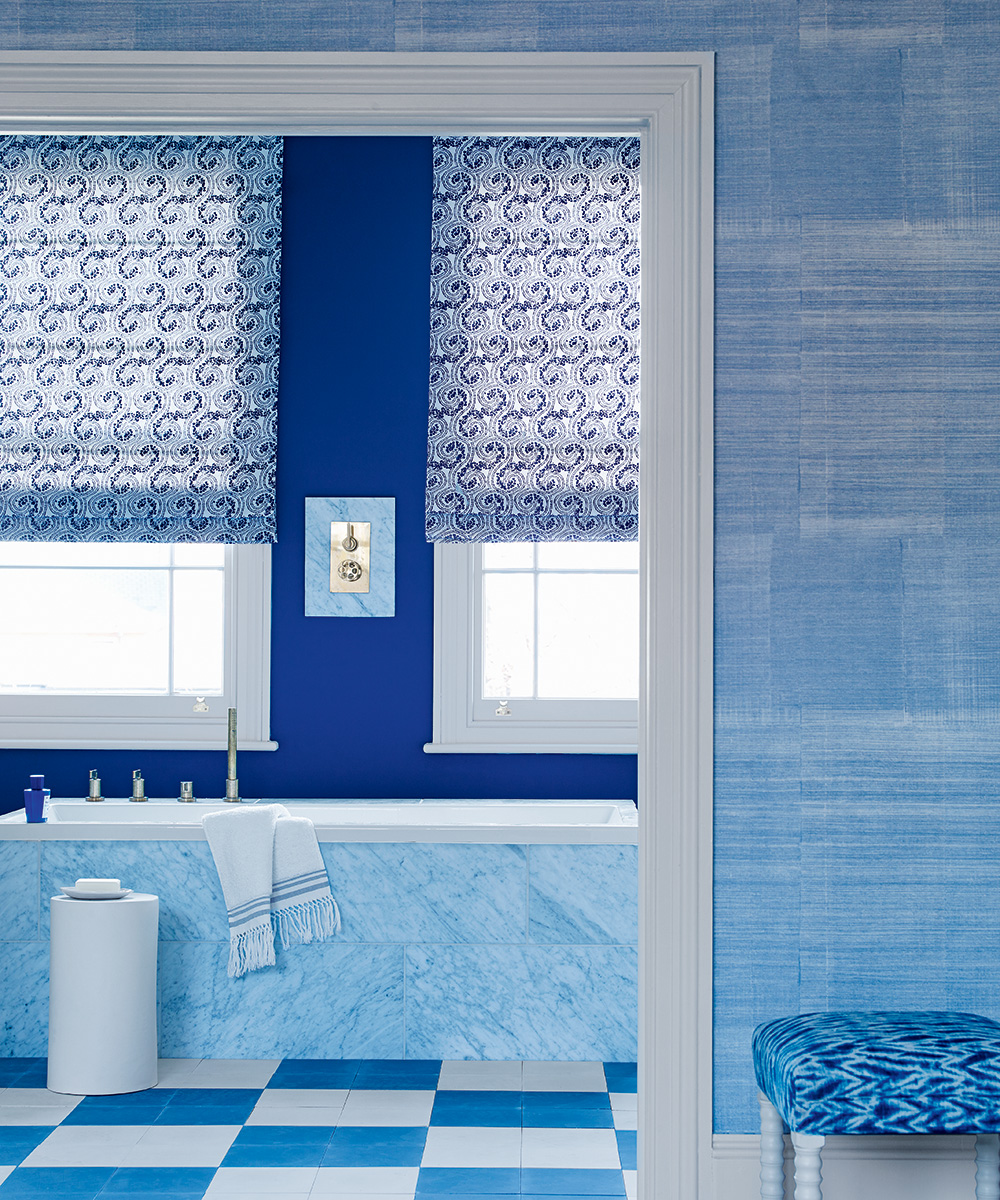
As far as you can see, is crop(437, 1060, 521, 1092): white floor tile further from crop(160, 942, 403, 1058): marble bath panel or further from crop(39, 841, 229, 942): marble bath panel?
crop(39, 841, 229, 942): marble bath panel

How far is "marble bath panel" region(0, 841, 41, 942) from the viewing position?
138 inches

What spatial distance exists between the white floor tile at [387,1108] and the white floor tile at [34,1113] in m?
0.75

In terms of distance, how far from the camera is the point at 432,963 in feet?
→ 11.5

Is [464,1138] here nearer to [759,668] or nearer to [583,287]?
[759,668]

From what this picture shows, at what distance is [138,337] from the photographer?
14.5 feet

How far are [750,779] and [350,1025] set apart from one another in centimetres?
181

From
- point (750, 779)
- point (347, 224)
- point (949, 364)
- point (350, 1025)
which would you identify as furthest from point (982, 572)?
point (347, 224)

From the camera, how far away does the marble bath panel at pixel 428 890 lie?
3525 millimetres

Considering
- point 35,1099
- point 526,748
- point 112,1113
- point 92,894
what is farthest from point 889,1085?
point 526,748

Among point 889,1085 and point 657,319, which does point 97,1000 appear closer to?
point 889,1085

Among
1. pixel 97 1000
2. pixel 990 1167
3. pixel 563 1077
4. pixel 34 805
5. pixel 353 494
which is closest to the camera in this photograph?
pixel 990 1167

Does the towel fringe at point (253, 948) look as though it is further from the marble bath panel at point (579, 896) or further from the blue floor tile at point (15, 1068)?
the marble bath panel at point (579, 896)

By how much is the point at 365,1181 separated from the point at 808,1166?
4.00 feet

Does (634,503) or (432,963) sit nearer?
(432,963)
